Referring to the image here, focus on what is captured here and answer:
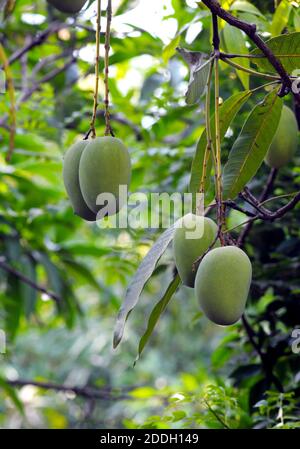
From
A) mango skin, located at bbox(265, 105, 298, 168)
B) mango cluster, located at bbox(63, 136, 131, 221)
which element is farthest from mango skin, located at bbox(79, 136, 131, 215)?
mango skin, located at bbox(265, 105, 298, 168)

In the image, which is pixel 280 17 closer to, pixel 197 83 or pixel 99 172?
pixel 197 83

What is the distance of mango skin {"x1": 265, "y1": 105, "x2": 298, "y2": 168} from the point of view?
1.09 metres

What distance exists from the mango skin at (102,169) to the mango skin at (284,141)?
0.36 metres

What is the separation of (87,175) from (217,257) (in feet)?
0.53

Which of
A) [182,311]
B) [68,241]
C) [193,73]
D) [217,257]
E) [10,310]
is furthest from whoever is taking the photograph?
[182,311]

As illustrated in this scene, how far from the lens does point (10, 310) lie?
2145mm

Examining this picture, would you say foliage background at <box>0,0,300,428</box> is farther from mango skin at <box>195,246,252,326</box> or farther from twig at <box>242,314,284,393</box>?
mango skin at <box>195,246,252,326</box>

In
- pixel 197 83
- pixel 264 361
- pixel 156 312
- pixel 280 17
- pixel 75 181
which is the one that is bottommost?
pixel 264 361

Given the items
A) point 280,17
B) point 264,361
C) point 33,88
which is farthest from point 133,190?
point 280,17

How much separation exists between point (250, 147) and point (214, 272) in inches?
9.8

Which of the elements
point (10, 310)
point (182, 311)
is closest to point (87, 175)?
point (10, 310)

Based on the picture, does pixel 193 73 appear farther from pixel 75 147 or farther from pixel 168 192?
pixel 168 192

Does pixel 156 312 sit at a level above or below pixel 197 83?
below

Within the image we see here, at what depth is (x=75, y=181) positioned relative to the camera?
82cm
